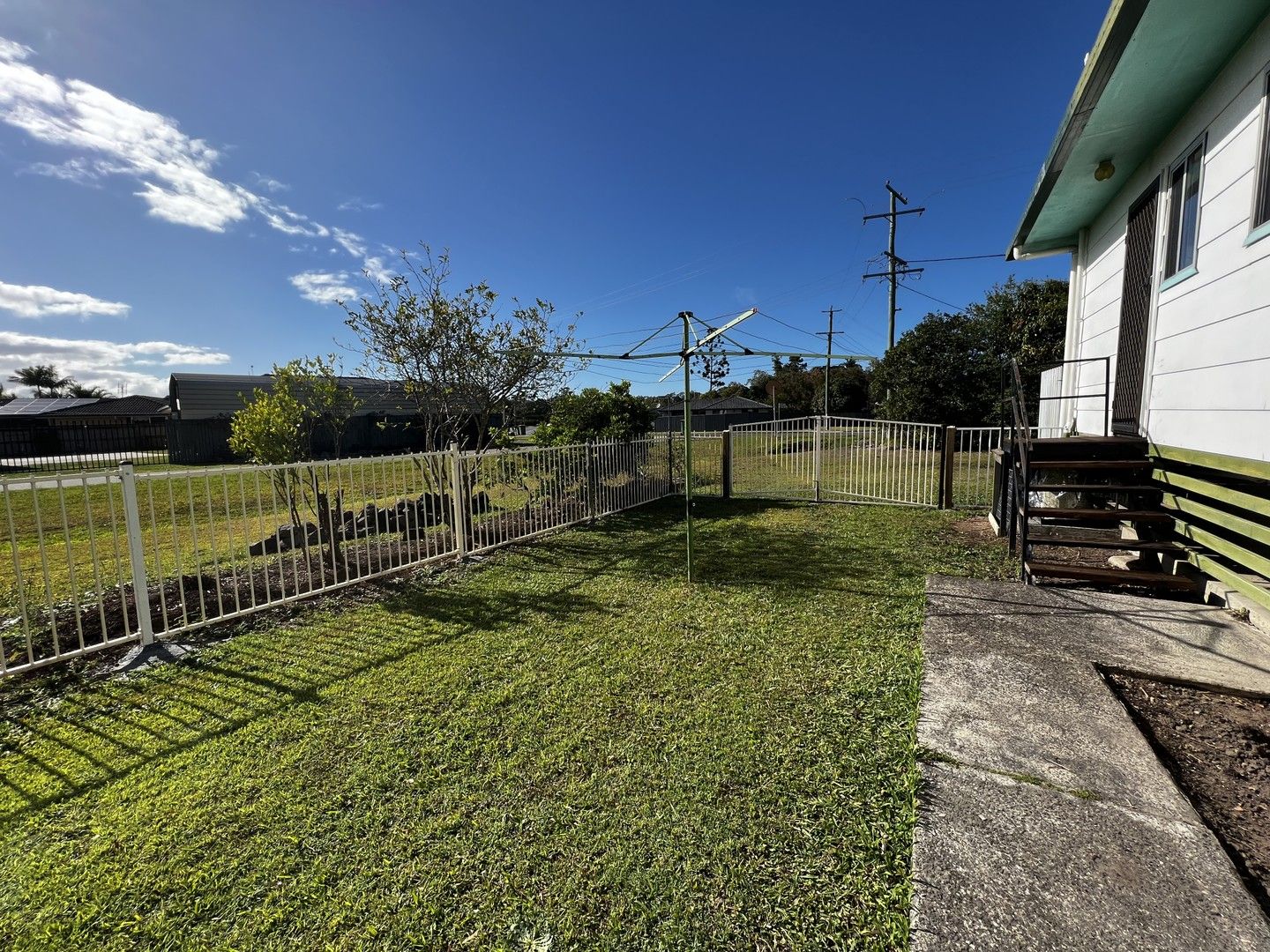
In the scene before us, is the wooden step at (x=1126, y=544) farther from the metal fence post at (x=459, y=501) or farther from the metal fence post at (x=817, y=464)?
the metal fence post at (x=459, y=501)

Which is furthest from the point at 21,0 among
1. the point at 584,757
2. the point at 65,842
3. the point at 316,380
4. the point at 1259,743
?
the point at 1259,743

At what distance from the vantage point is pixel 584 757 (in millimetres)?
2363

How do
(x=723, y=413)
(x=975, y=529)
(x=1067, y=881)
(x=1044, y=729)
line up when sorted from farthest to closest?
(x=723, y=413), (x=975, y=529), (x=1044, y=729), (x=1067, y=881)

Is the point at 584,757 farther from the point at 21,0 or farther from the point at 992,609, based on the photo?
the point at 21,0

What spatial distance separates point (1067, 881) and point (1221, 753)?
143 centimetres

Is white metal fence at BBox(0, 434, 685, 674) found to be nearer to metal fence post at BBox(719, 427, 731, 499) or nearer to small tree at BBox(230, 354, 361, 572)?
small tree at BBox(230, 354, 361, 572)

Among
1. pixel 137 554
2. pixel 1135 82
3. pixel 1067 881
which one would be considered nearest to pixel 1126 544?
pixel 1135 82

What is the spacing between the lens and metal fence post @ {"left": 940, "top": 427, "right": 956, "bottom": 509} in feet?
26.5

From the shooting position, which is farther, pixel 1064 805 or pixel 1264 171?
pixel 1264 171

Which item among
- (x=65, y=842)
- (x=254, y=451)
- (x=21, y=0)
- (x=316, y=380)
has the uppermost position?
(x=21, y=0)

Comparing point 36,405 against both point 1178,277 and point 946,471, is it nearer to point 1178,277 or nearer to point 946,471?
point 946,471

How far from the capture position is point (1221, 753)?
7.54ft

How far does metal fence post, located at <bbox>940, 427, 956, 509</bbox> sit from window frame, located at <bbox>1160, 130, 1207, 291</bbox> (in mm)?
3592

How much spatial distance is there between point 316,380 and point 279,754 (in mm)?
5011
